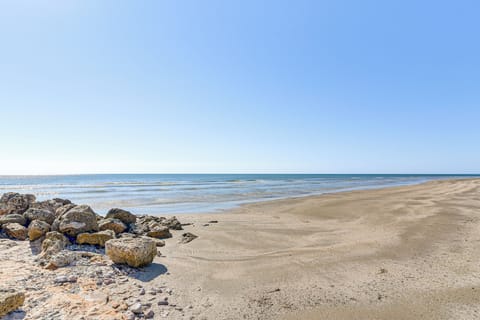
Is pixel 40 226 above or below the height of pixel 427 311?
above

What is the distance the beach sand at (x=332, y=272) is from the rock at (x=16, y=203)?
6.09 meters

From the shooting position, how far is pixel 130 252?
5.06 metres

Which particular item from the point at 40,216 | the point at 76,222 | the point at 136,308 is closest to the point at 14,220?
the point at 40,216

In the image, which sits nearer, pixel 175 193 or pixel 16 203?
pixel 16 203

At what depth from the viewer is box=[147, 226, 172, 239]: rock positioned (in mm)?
8078

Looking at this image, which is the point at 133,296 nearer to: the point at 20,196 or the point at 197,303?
the point at 197,303

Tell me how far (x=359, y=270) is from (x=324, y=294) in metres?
1.39

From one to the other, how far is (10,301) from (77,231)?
3.73 metres

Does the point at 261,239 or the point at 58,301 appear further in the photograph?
the point at 261,239

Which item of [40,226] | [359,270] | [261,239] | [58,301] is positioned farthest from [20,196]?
[359,270]

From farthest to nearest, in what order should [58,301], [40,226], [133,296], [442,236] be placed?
[442,236] → [40,226] → [133,296] → [58,301]

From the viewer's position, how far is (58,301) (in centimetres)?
359

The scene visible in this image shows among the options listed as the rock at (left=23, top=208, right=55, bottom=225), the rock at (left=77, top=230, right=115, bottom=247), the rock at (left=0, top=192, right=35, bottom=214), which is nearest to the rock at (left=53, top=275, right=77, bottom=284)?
the rock at (left=77, top=230, right=115, bottom=247)

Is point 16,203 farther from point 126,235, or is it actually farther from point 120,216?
point 126,235
